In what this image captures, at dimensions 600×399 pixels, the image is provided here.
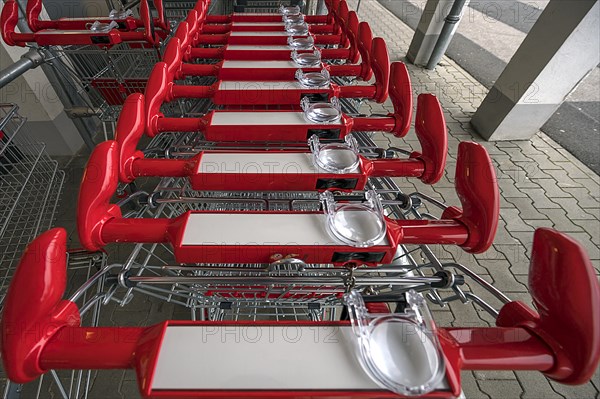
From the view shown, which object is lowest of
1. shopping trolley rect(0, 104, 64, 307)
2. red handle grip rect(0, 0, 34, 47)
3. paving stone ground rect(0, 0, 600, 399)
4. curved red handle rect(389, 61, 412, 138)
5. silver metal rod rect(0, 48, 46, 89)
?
paving stone ground rect(0, 0, 600, 399)

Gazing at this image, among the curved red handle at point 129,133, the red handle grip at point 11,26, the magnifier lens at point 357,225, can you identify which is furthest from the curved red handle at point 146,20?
the magnifier lens at point 357,225

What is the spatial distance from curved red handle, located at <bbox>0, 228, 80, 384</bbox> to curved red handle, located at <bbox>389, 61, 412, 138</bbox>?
3.73 feet

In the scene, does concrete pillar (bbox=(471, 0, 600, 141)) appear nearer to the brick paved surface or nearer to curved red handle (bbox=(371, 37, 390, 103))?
the brick paved surface

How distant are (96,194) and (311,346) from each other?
607 millimetres

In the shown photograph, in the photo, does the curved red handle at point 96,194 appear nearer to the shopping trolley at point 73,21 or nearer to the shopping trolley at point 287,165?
the shopping trolley at point 287,165

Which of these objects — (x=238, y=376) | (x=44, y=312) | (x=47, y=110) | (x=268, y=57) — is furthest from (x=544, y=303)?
(x=47, y=110)

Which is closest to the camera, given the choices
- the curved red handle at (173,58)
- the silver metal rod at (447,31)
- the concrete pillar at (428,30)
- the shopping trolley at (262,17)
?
the curved red handle at (173,58)

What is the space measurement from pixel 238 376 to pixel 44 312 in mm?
386

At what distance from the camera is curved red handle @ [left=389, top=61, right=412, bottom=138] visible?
1190 millimetres

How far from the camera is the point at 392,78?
1252 millimetres

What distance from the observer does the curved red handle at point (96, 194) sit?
0.72 meters

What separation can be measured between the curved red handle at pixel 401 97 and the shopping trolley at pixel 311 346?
2.27ft

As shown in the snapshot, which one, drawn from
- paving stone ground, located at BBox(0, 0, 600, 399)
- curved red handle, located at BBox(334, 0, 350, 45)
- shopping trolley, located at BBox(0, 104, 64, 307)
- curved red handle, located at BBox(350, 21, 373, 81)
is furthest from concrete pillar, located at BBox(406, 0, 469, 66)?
shopping trolley, located at BBox(0, 104, 64, 307)

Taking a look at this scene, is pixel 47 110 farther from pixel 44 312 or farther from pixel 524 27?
pixel 524 27
